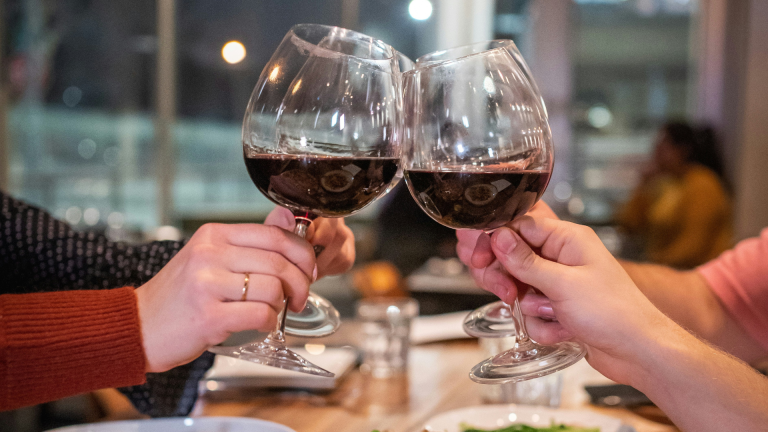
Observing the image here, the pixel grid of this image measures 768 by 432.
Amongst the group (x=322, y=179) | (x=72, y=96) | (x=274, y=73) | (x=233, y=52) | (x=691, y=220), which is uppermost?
(x=233, y=52)

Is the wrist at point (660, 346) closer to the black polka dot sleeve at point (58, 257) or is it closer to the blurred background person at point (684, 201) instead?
the black polka dot sleeve at point (58, 257)

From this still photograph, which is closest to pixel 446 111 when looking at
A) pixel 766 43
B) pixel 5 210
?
pixel 5 210

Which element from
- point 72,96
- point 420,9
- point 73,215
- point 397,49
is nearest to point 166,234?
point 73,215

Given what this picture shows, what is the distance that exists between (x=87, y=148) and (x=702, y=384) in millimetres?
4746

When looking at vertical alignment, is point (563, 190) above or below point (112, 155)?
below

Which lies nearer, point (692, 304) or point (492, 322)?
point (492, 322)

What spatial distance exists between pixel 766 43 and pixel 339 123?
408 centimetres

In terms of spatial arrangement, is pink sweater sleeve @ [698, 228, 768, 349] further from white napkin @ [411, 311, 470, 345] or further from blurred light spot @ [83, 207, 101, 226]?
blurred light spot @ [83, 207, 101, 226]

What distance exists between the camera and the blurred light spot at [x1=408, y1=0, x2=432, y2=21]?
17.2ft

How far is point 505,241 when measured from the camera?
0.71 meters

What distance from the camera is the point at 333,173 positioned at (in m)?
0.66

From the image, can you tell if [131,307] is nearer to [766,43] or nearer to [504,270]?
[504,270]

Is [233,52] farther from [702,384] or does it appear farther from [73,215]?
[702,384]

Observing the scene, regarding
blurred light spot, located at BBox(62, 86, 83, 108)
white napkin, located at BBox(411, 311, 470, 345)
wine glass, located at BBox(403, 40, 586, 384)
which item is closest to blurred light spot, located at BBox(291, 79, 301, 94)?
wine glass, located at BBox(403, 40, 586, 384)
